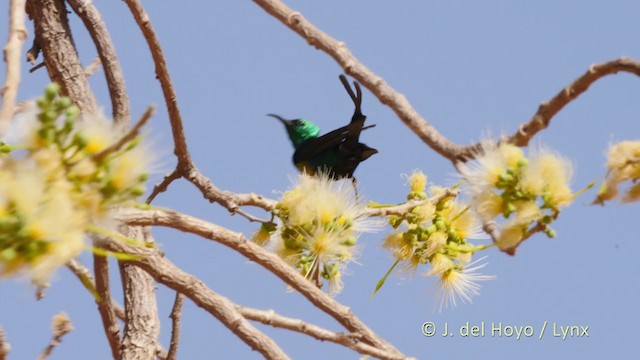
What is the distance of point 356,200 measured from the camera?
261 centimetres

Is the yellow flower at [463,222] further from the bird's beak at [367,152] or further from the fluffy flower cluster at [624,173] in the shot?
the bird's beak at [367,152]

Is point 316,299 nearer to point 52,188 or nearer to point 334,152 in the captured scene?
point 52,188

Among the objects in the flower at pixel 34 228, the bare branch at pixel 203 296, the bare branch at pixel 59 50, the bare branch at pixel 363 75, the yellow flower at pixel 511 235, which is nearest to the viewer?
the flower at pixel 34 228

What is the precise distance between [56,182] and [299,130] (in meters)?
2.79

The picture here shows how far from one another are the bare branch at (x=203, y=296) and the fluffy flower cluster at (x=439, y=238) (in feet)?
1.85

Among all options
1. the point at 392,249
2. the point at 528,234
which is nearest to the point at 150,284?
the point at 392,249

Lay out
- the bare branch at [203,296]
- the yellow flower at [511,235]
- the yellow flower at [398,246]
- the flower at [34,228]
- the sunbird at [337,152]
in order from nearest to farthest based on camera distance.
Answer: the flower at [34,228]
the yellow flower at [511,235]
the bare branch at [203,296]
the yellow flower at [398,246]
the sunbird at [337,152]

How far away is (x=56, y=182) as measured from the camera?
4.99 ft

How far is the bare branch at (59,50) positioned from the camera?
3248 millimetres

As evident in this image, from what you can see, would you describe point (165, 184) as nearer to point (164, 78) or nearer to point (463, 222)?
point (164, 78)

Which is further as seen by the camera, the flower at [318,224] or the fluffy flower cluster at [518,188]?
the flower at [318,224]

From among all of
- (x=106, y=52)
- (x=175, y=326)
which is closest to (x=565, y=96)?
(x=175, y=326)

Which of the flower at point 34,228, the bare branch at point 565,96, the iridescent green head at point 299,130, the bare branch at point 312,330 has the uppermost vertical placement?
the iridescent green head at point 299,130

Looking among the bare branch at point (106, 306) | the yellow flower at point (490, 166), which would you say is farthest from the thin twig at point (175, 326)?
the yellow flower at point (490, 166)
